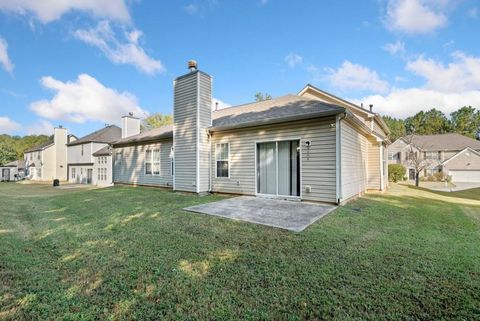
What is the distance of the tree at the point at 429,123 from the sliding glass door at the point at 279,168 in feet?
169

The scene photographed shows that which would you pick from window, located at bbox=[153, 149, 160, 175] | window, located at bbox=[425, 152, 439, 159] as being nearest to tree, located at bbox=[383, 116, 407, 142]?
window, located at bbox=[425, 152, 439, 159]

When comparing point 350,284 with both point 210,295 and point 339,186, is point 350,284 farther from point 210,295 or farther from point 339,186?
point 339,186

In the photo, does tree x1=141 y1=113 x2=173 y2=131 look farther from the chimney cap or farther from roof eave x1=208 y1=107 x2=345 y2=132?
roof eave x1=208 y1=107 x2=345 y2=132

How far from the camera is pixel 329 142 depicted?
6953 mm

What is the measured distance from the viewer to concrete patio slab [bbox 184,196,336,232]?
518 centimetres

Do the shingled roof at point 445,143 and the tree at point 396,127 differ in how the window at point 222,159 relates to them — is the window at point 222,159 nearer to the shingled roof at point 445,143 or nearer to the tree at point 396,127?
the shingled roof at point 445,143

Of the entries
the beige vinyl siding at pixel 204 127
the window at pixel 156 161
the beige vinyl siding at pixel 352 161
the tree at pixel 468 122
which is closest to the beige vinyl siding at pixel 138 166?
the window at pixel 156 161

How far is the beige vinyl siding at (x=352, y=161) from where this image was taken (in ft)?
24.1

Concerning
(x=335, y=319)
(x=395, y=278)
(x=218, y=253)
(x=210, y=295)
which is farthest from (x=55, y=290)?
(x=395, y=278)

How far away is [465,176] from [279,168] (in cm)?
3607

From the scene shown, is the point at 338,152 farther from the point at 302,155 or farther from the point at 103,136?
the point at 103,136

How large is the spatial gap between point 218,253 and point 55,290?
2032 millimetres

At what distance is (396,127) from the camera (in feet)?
167

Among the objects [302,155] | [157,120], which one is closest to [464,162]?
[302,155]
